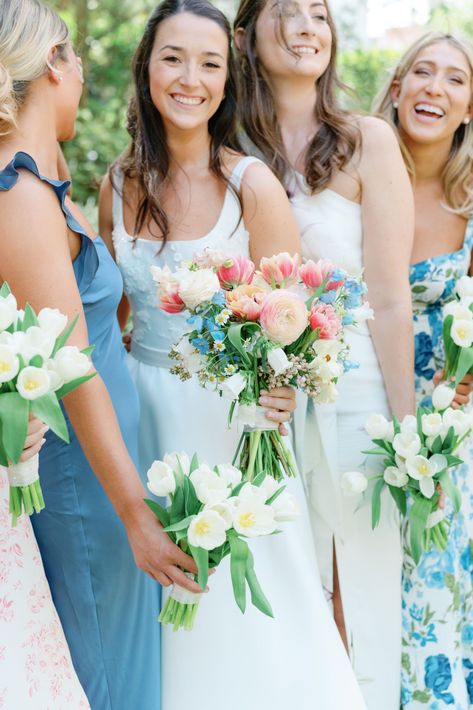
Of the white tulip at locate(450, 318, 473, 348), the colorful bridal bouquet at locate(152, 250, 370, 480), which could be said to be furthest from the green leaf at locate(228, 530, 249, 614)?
the white tulip at locate(450, 318, 473, 348)

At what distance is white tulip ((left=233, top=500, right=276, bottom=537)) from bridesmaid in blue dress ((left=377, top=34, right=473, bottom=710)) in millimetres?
1426

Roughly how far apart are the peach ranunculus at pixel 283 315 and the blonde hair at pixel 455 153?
1.57 meters

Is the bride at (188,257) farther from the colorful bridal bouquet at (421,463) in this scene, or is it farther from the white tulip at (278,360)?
the colorful bridal bouquet at (421,463)

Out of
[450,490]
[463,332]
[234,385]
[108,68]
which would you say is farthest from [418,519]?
[108,68]

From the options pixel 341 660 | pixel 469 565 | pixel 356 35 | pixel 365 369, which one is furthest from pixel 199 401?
pixel 356 35

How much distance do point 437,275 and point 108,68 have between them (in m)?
7.13

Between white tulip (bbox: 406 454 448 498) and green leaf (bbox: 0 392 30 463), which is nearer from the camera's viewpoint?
green leaf (bbox: 0 392 30 463)

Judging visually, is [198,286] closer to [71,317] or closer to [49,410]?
[71,317]

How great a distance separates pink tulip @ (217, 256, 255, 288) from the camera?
7.92ft

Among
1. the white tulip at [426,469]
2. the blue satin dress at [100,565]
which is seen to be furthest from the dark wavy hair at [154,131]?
the white tulip at [426,469]

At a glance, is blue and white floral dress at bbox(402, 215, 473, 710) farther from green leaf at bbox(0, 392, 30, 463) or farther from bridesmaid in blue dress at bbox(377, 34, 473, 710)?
green leaf at bbox(0, 392, 30, 463)

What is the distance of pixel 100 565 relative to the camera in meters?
2.76

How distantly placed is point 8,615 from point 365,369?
5.36 feet

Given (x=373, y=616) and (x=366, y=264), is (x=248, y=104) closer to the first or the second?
(x=366, y=264)
